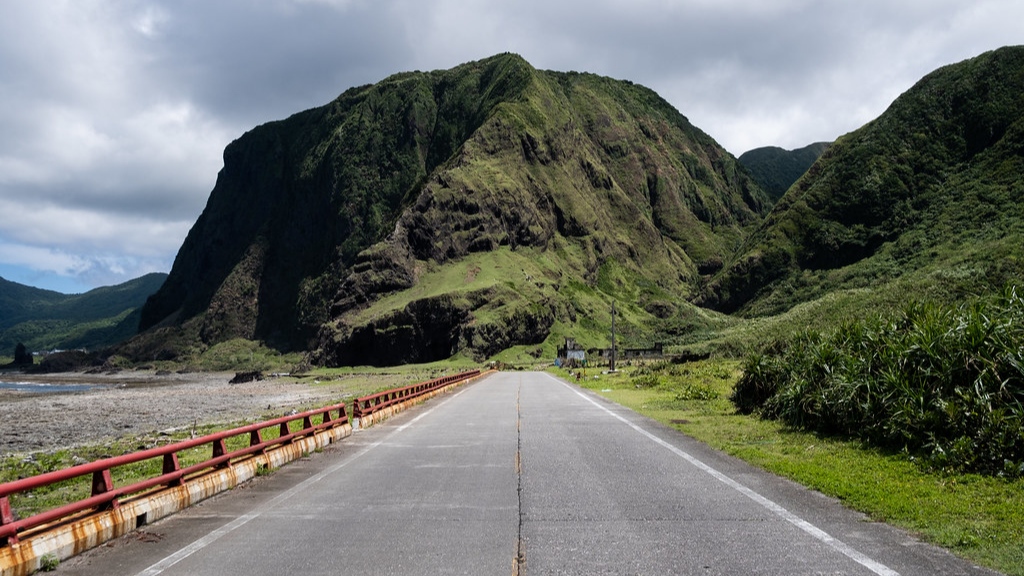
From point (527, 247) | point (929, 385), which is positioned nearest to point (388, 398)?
point (929, 385)

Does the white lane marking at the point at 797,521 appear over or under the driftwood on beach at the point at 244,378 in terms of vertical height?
over

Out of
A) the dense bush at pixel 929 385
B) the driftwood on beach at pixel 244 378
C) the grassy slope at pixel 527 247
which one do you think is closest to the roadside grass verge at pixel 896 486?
the dense bush at pixel 929 385

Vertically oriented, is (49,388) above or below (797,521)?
below

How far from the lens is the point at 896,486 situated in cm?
955

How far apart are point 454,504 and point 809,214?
6931 inches

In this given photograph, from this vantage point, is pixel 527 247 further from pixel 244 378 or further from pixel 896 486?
pixel 896 486

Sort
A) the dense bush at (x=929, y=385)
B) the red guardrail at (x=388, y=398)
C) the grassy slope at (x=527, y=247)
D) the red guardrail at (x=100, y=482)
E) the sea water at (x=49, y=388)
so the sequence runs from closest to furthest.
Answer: the red guardrail at (x=100, y=482), the dense bush at (x=929, y=385), the red guardrail at (x=388, y=398), the sea water at (x=49, y=388), the grassy slope at (x=527, y=247)

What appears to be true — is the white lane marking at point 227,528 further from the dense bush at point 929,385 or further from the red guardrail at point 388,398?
the dense bush at point 929,385

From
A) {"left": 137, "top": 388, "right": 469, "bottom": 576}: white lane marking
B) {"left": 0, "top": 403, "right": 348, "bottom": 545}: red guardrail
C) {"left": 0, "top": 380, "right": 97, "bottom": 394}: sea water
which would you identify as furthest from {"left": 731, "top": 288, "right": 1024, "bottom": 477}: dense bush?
{"left": 0, "top": 380, "right": 97, "bottom": 394}: sea water

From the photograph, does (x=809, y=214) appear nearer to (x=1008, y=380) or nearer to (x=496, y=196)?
(x=496, y=196)

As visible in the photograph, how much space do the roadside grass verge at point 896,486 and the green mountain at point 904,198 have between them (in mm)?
107664

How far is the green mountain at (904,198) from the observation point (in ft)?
410

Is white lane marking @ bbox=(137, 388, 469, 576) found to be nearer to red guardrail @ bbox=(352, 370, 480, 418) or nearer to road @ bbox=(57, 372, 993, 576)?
road @ bbox=(57, 372, 993, 576)

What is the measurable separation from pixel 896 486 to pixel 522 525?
5.80 meters
